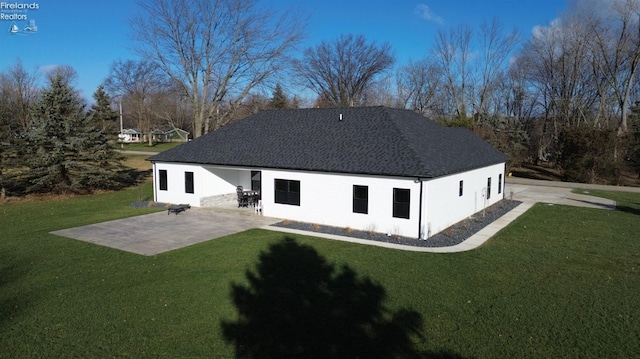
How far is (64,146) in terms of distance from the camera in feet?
81.5

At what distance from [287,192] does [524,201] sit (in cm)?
1375

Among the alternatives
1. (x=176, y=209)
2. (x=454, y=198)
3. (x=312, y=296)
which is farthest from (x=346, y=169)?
(x=176, y=209)

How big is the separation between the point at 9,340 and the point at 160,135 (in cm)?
8728

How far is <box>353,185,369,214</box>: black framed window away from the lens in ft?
51.3

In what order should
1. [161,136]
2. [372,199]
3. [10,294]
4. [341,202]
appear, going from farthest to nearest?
[161,136] < [341,202] < [372,199] < [10,294]

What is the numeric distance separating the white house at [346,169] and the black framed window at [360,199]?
0.12ft

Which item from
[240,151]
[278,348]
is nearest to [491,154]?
[240,151]

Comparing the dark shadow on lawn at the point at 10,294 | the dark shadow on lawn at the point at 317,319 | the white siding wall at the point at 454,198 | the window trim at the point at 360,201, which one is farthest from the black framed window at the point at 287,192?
the dark shadow on lawn at the point at 10,294

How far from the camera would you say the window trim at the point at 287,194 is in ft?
56.9

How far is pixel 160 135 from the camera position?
89062 mm

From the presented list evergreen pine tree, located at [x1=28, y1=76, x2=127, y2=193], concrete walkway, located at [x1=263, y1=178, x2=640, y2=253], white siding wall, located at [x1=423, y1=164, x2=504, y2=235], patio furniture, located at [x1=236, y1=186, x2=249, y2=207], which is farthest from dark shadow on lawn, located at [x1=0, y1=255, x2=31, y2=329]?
evergreen pine tree, located at [x1=28, y1=76, x2=127, y2=193]

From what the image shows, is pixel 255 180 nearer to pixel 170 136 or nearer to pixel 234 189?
pixel 234 189

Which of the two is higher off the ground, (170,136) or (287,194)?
(170,136)

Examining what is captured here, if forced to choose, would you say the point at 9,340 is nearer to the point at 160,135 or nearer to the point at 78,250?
the point at 78,250
